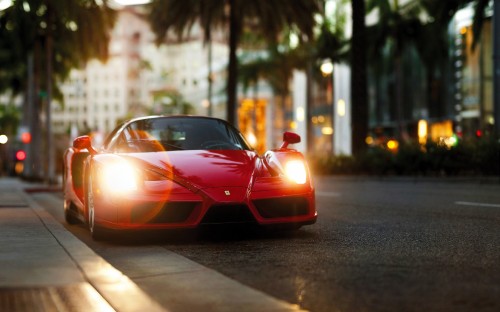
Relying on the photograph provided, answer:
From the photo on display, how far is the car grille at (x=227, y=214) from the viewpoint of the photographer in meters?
7.40

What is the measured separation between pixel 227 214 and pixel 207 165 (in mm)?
558

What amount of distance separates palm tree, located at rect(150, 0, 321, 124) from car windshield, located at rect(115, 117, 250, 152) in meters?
21.8

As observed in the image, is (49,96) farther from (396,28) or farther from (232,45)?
(396,28)

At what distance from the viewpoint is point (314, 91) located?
74.6m

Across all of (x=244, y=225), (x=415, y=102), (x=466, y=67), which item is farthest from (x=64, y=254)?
(x=415, y=102)

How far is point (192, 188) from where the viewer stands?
745 cm

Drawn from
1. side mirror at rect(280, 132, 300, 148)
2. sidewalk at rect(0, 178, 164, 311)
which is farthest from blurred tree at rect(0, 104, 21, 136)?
sidewalk at rect(0, 178, 164, 311)

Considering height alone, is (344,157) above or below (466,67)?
below

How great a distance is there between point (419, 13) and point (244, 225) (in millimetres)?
38730

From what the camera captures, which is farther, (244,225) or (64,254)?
(244,225)

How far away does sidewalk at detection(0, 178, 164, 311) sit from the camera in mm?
4609

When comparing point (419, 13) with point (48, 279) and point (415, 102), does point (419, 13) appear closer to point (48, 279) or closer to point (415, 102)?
point (415, 102)

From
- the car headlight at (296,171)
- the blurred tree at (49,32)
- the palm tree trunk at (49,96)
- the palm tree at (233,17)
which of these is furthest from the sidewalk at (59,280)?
the palm tree trunk at (49,96)

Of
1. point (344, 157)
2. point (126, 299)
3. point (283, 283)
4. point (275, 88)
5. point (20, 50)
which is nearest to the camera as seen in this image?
point (126, 299)
